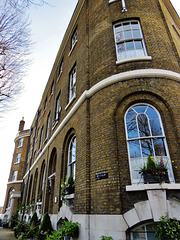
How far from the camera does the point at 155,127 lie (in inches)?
245

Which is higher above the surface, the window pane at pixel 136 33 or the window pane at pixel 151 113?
the window pane at pixel 136 33

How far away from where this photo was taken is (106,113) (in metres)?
6.77

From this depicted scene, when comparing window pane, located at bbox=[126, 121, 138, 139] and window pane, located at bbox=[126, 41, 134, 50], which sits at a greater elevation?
window pane, located at bbox=[126, 41, 134, 50]

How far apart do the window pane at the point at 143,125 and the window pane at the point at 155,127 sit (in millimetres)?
175

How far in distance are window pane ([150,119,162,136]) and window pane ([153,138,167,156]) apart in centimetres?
24

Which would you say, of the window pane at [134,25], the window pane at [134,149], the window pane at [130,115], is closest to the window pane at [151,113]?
the window pane at [130,115]

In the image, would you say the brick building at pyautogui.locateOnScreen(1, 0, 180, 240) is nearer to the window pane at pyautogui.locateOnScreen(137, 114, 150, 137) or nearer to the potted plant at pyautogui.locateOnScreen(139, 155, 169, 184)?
the window pane at pyautogui.locateOnScreen(137, 114, 150, 137)

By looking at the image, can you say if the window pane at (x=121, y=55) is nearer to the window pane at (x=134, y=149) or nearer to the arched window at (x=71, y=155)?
the window pane at (x=134, y=149)

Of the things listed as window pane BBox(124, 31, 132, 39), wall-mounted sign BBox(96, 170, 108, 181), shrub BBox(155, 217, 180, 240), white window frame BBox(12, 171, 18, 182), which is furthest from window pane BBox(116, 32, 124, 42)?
white window frame BBox(12, 171, 18, 182)

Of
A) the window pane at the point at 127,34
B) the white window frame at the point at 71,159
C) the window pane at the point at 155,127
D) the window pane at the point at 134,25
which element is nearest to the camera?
the window pane at the point at 155,127

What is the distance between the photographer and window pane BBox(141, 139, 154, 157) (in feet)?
19.2

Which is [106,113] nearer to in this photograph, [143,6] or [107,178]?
[107,178]

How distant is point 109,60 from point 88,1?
20.8 feet

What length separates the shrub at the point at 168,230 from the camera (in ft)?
14.0
